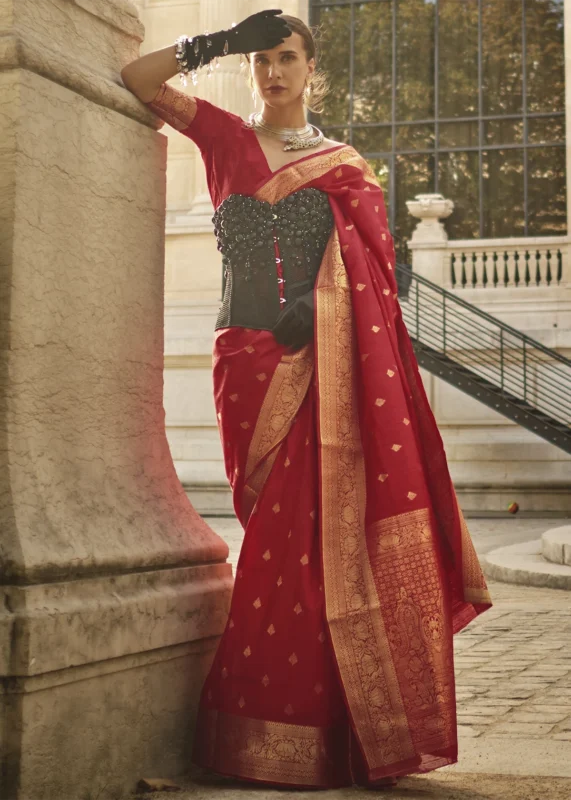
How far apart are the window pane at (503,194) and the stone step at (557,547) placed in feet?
29.7

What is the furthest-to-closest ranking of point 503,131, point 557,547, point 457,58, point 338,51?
1. point 338,51
2. point 457,58
3. point 503,131
4. point 557,547

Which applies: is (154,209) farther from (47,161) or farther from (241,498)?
(241,498)

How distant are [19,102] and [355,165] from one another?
1.00m

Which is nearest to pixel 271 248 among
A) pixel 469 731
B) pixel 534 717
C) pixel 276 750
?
pixel 276 750

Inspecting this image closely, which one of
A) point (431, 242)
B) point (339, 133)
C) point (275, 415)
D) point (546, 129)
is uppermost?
point (339, 133)

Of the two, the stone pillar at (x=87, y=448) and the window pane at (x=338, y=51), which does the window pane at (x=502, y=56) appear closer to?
the window pane at (x=338, y=51)

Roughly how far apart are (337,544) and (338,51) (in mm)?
16341

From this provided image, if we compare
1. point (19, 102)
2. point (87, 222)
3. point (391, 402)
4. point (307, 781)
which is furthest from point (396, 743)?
point (19, 102)

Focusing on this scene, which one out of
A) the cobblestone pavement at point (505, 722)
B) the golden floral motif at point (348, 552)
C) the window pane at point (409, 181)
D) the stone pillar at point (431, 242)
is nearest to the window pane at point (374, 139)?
the window pane at point (409, 181)

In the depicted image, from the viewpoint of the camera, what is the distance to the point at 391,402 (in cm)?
306

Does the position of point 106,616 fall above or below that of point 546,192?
below

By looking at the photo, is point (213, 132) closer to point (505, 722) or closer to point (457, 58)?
point (505, 722)

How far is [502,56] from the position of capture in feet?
57.7

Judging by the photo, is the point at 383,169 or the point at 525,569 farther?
the point at 383,169
